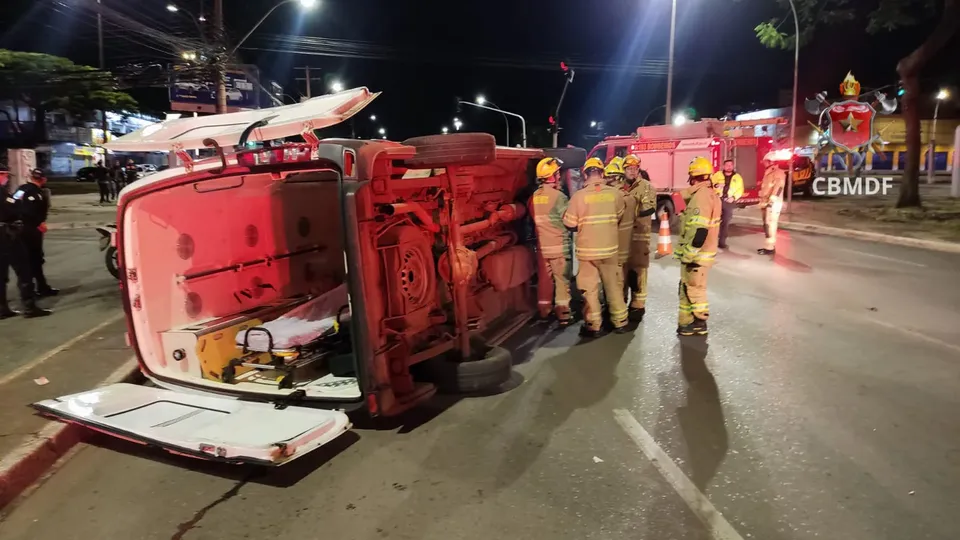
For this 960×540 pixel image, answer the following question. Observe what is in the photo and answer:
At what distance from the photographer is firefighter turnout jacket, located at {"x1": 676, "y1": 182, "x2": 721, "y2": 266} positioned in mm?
6727

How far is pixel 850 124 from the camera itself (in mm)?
28438

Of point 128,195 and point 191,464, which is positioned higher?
point 128,195

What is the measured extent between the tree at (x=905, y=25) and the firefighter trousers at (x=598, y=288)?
673 inches

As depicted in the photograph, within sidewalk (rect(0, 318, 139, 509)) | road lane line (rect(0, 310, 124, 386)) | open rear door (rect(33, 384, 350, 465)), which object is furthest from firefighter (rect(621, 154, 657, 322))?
road lane line (rect(0, 310, 124, 386))

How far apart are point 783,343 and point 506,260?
113 inches

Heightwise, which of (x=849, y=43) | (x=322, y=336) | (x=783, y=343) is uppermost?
(x=849, y=43)

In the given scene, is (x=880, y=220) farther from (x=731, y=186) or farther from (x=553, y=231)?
(x=553, y=231)

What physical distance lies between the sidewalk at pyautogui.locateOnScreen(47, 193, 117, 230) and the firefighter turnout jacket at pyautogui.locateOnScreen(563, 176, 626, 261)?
1276cm

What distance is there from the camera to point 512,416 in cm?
499

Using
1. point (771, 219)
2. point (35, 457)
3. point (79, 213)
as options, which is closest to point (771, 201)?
point (771, 219)

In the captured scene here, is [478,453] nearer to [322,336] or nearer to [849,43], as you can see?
[322,336]

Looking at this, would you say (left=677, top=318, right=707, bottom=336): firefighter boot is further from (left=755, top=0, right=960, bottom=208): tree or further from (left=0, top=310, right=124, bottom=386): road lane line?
(left=755, top=0, right=960, bottom=208): tree

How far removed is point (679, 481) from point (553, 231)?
3.71 meters

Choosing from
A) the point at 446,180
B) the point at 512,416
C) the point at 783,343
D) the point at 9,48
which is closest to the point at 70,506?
the point at 512,416
